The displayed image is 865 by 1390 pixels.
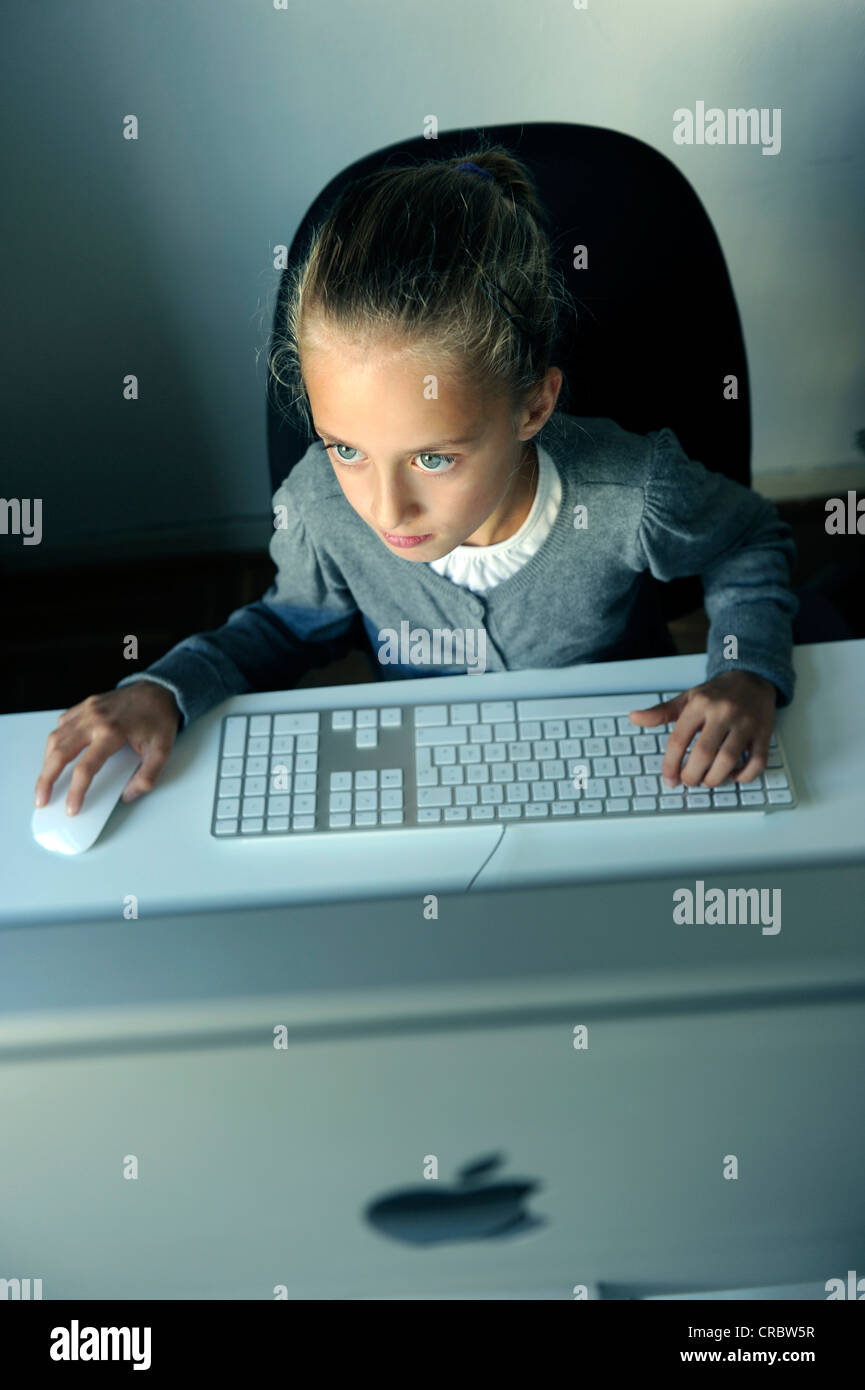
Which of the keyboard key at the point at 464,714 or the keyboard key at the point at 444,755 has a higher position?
the keyboard key at the point at 464,714

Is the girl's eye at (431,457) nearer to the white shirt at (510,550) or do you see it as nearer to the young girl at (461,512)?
the young girl at (461,512)

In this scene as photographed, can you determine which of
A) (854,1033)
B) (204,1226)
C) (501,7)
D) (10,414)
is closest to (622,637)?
(854,1033)

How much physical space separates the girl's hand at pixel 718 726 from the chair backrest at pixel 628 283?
42cm

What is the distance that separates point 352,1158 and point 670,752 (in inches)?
14.5

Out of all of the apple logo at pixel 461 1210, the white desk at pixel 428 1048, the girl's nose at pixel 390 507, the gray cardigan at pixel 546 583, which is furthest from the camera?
the gray cardigan at pixel 546 583

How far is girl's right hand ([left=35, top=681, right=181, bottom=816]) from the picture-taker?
0.80 m

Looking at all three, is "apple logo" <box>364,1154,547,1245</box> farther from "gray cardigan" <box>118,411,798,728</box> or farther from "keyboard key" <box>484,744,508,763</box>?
"gray cardigan" <box>118,411,798,728</box>

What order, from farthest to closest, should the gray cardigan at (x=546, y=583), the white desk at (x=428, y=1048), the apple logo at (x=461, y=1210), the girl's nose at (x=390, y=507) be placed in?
the gray cardigan at (x=546, y=583), the girl's nose at (x=390, y=507), the apple logo at (x=461, y=1210), the white desk at (x=428, y=1048)

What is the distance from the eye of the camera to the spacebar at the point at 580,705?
0.82 metres

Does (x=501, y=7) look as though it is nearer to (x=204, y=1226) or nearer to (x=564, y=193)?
(x=564, y=193)

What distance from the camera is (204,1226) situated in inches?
28.9

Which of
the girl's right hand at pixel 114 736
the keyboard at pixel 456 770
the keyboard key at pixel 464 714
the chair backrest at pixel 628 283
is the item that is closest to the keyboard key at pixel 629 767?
the keyboard at pixel 456 770

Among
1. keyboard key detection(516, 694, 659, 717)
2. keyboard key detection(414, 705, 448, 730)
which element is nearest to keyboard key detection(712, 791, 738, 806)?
keyboard key detection(516, 694, 659, 717)

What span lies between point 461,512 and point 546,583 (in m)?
0.22
